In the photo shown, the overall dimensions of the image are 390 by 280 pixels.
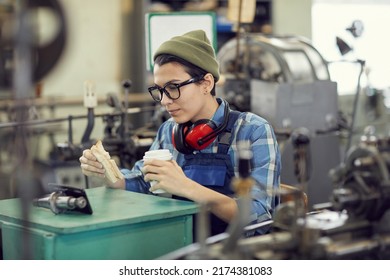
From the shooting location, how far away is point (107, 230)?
6.28 feet

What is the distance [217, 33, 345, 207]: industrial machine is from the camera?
4363 mm

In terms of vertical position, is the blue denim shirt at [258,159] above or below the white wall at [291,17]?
below

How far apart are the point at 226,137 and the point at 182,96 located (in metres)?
0.21

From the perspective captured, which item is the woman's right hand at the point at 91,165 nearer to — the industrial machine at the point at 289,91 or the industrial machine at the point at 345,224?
the industrial machine at the point at 345,224

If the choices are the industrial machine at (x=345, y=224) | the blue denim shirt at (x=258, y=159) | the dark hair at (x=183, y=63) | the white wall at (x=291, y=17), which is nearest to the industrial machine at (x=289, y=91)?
the blue denim shirt at (x=258, y=159)

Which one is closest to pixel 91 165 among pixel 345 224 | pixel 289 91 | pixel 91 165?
pixel 91 165

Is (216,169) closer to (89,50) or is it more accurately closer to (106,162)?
(106,162)

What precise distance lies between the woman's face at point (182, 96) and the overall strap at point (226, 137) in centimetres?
10

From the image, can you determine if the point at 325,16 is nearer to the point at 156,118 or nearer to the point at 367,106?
the point at 367,106

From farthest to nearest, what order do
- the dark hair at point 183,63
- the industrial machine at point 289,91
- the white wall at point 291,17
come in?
the white wall at point 291,17 → the industrial machine at point 289,91 → the dark hair at point 183,63

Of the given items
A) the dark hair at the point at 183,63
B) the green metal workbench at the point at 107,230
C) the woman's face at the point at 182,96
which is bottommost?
the green metal workbench at the point at 107,230

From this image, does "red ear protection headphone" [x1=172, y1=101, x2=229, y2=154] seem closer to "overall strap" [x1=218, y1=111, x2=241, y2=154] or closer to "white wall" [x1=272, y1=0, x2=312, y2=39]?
"overall strap" [x1=218, y1=111, x2=241, y2=154]

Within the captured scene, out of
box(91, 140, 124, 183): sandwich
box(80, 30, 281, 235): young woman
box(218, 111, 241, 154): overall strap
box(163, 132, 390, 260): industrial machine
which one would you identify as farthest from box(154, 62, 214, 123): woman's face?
box(163, 132, 390, 260): industrial machine

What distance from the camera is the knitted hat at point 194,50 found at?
7.57ft
